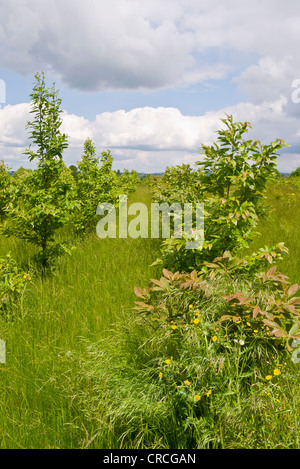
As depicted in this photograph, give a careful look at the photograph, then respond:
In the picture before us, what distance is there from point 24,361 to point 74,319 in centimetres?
63

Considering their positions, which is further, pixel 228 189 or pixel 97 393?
pixel 228 189

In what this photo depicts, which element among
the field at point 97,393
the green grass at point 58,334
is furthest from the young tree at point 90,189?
the field at point 97,393

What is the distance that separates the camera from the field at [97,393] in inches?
75.5

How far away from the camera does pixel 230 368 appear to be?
2.13 m

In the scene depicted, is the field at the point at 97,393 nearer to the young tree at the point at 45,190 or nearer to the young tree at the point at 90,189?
the young tree at the point at 45,190

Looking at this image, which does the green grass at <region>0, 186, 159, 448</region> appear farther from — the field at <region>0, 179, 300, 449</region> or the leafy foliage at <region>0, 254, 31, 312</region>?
the leafy foliage at <region>0, 254, 31, 312</region>

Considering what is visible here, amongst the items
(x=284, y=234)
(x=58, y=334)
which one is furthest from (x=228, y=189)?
(x=284, y=234)

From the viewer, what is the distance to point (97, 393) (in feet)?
7.56

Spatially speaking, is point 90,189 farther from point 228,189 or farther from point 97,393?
point 97,393

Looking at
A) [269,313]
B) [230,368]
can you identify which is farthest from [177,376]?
[269,313]

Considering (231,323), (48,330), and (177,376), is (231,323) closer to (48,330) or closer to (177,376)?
(177,376)

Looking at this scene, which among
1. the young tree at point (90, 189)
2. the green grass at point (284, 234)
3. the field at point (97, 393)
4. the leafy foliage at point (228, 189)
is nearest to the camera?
the field at point (97, 393)

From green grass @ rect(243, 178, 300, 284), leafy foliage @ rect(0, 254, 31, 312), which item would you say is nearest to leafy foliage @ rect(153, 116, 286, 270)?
green grass @ rect(243, 178, 300, 284)
